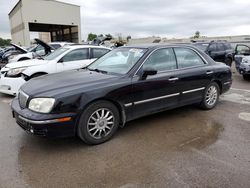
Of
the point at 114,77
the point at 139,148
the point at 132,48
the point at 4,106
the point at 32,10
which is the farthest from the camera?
the point at 32,10

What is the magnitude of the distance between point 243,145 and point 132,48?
259 centimetres

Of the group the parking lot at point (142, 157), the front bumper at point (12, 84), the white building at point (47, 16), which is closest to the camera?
the parking lot at point (142, 157)

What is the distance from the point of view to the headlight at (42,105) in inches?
120

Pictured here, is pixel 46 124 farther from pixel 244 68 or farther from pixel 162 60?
pixel 244 68

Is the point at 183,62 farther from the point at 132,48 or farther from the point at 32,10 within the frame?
the point at 32,10

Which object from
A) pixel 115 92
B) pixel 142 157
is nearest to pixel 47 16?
pixel 115 92

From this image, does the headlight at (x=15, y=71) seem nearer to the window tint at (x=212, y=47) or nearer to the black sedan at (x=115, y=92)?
the black sedan at (x=115, y=92)

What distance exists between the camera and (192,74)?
457 cm

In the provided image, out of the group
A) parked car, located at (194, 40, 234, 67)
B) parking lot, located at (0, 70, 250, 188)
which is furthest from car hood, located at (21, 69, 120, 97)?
parked car, located at (194, 40, 234, 67)

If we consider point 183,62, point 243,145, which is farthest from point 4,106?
point 243,145

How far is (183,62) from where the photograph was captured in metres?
4.55

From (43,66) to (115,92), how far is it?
3.69 meters

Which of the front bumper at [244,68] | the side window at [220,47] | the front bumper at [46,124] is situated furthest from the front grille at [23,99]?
the side window at [220,47]

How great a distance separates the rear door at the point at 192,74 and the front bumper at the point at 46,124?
91.5 inches
